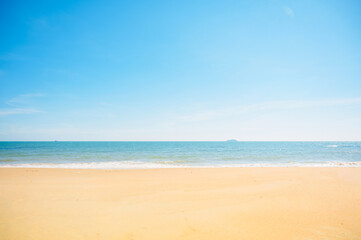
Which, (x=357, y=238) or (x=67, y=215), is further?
(x=67, y=215)

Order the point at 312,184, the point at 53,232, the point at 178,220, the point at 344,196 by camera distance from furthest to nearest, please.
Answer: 1. the point at 312,184
2. the point at 344,196
3. the point at 178,220
4. the point at 53,232

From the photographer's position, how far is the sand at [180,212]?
4.41 metres

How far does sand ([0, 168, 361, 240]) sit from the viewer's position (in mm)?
4410

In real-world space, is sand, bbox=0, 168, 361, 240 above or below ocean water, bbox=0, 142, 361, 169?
above

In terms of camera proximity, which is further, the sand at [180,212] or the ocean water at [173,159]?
the ocean water at [173,159]

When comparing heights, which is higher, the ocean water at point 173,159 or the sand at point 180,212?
the sand at point 180,212

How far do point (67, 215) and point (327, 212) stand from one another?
8078 mm

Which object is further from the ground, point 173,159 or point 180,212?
point 180,212

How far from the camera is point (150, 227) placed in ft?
15.3

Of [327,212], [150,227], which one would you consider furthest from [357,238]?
[150,227]

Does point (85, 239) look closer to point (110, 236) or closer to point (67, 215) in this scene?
point (110, 236)

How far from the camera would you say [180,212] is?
5.59 m

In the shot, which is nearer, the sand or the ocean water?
the sand

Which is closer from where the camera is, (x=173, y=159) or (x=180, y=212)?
(x=180, y=212)
